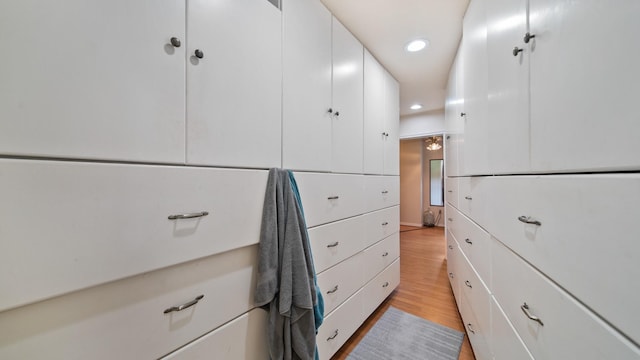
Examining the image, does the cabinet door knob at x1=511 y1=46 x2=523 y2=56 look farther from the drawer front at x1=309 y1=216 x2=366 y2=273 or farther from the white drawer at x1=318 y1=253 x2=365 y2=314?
the white drawer at x1=318 y1=253 x2=365 y2=314

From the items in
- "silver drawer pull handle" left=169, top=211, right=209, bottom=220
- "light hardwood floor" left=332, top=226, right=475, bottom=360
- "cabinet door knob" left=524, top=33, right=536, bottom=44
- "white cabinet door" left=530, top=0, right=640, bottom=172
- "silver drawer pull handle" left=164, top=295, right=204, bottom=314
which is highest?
"cabinet door knob" left=524, top=33, right=536, bottom=44

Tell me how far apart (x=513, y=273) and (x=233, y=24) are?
5.12 ft

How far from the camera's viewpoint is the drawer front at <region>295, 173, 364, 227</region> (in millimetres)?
1215

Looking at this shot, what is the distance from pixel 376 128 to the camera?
79.2 inches

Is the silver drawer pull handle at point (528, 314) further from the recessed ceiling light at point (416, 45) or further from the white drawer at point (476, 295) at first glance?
the recessed ceiling light at point (416, 45)

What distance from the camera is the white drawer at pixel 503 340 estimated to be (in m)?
0.79

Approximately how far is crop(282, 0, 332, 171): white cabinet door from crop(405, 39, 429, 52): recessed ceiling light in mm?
871

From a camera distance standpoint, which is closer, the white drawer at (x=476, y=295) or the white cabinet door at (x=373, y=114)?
the white drawer at (x=476, y=295)

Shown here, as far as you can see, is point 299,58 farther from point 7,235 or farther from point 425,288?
point 425,288

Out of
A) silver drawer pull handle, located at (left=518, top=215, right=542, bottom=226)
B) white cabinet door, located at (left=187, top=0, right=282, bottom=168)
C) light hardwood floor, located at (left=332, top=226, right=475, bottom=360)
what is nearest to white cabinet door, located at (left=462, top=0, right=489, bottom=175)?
silver drawer pull handle, located at (left=518, top=215, right=542, bottom=226)

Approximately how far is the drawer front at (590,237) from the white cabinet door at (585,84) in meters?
0.05

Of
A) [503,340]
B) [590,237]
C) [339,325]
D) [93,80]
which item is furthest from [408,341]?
[93,80]

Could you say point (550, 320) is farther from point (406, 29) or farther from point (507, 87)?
point (406, 29)

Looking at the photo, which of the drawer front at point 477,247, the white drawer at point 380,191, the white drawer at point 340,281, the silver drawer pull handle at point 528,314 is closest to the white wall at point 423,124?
the white drawer at point 380,191
